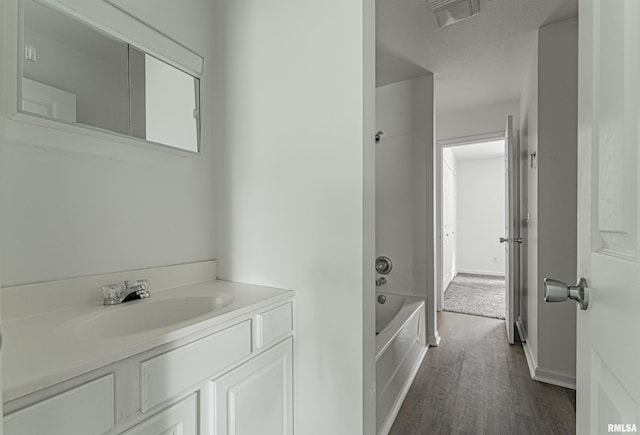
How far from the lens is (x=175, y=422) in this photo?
0.83 meters

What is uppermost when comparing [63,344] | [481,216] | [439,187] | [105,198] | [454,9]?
[454,9]

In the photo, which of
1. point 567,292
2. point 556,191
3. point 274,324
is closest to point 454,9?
point 556,191

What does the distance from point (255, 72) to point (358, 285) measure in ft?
3.49

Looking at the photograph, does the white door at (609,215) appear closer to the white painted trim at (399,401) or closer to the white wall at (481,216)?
the white painted trim at (399,401)

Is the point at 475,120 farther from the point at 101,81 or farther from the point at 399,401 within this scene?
the point at 101,81

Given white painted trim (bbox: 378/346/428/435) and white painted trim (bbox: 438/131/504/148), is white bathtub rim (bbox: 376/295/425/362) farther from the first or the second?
white painted trim (bbox: 438/131/504/148)

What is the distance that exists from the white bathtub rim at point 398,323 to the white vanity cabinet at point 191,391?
24.1 inches

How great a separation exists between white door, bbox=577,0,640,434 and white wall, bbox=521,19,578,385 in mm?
1762

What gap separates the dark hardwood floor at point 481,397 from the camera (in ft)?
5.40

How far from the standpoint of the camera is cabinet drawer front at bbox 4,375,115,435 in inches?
22.2

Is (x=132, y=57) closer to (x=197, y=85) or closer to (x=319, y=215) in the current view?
(x=197, y=85)

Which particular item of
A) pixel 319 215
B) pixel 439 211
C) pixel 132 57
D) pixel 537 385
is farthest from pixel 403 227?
pixel 132 57

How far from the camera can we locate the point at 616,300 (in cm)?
46

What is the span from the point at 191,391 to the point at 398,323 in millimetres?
1484
